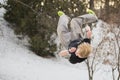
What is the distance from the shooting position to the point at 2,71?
16.2m

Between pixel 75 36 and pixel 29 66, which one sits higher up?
pixel 75 36

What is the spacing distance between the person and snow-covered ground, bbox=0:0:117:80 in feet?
30.9

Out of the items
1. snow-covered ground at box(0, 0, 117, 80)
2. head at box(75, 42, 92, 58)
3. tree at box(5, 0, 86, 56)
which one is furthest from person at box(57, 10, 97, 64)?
tree at box(5, 0, 86, 56)

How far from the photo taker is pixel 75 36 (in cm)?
640

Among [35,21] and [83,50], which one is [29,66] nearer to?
[35,21]

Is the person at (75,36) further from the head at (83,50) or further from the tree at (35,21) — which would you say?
the tree at (35,21)

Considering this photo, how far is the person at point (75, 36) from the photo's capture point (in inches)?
243

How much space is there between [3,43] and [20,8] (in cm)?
186

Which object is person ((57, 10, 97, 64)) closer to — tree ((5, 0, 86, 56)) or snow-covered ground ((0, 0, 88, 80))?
snow-covered ground ((0, 0, 88, 80))

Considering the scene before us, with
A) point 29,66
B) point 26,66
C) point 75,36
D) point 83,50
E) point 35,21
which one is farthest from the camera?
point 35,21

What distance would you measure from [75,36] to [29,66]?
11686mm

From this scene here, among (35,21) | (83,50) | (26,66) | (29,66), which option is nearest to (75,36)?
(83,50)

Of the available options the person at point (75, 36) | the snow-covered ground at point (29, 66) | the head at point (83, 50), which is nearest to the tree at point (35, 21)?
the snow-covered ground at point (29, 66)

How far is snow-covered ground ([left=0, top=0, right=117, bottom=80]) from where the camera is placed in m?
16.8
